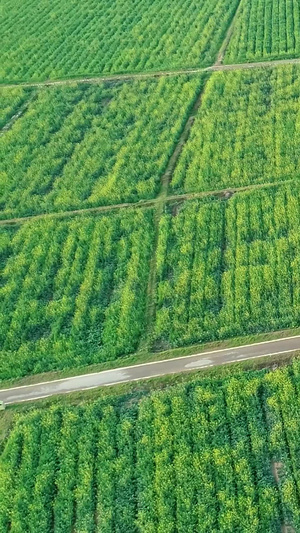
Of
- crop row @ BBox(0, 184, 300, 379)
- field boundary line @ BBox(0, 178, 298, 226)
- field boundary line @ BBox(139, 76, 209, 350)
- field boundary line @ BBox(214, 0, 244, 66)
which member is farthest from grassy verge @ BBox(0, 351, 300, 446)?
field boundary line @ BBox(214, 0, 244, 66)

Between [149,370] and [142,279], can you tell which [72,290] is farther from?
[149,370]

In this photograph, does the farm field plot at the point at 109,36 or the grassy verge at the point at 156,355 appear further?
the farm field plot at the point at 109,36

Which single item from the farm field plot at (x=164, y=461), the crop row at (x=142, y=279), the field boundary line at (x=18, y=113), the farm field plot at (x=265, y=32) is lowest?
the farm field plot at (x=164, y=461)

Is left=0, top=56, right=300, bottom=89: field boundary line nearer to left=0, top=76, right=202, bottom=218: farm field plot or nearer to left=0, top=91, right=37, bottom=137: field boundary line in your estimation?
left=0, top=76, right=202, bottom=218: farm field plot

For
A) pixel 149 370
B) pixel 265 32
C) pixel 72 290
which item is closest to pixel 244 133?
pixel 265 32

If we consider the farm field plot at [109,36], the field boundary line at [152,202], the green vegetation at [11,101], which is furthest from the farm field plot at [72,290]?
the farm field plot at [109,36]

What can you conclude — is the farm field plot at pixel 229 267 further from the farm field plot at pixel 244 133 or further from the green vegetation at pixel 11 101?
the green vegetation at pixel 11 101
